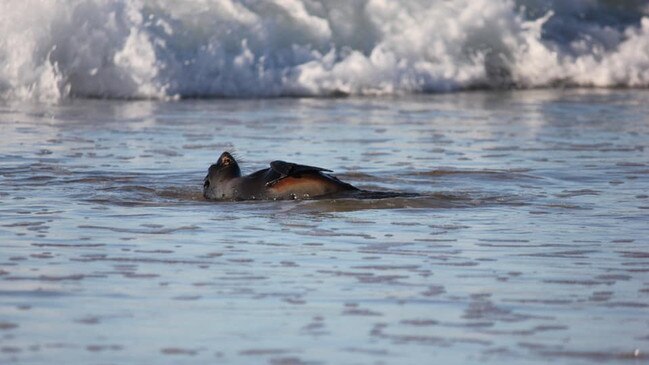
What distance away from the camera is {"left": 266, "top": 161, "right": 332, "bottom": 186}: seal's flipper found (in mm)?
9086

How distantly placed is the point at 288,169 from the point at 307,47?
11.2 m

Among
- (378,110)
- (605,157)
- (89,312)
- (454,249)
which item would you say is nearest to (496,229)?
(454,249)

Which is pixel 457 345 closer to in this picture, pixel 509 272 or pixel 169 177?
pixel 509 272

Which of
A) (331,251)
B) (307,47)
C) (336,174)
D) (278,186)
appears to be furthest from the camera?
(307,47)

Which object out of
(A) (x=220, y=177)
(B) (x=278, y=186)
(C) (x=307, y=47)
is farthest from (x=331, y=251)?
(C) (x=307, y=47)

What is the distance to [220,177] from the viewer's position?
31.1ft

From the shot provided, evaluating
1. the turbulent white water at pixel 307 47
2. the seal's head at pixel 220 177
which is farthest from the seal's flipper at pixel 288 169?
the turbulent white water at pixel 307 47

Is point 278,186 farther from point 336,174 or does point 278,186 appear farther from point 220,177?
point 336,174

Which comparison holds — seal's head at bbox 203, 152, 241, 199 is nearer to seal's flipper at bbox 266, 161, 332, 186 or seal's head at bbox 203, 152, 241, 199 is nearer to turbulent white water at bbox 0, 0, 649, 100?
seal's flipper at bbox 266, 161, 332, 186

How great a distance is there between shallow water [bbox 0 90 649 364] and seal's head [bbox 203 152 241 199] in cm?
20

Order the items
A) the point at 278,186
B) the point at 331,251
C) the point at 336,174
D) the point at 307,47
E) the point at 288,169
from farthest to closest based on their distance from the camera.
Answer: the point at 307,47
the point at 336,174
the point at 278,186
the point at 288,169
the point at 331,251

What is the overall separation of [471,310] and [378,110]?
1121 cm

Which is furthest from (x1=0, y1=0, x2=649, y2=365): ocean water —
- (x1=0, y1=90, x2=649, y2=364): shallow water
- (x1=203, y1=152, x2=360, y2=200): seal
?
(x1=203, y1=152, x2=360, y2=200): seal

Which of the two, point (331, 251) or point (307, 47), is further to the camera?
point (307, 47)
